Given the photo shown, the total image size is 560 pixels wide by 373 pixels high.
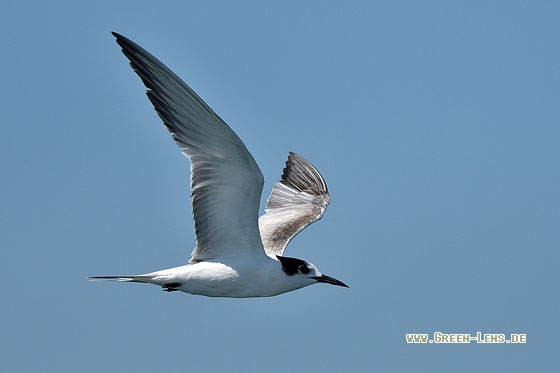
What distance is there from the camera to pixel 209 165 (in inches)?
556

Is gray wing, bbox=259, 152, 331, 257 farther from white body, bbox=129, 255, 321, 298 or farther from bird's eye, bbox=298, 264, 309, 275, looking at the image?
white body, bbox=129, 255, 321, 298

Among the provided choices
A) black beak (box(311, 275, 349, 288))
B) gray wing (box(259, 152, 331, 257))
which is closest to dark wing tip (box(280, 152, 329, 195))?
gray wing (box(259, 152, 331, 257))

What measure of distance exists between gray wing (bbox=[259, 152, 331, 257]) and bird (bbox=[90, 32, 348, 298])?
2.11 meters

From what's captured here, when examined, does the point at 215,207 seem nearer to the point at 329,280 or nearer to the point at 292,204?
the point at 329,280

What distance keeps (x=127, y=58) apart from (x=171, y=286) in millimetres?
3845

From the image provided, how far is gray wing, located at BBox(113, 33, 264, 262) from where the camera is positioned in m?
13.2

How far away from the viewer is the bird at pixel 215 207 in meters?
13.4

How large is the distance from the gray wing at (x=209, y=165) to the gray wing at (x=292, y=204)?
2412mm

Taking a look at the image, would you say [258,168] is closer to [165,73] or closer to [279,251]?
[165,73]

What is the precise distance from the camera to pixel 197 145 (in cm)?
1402

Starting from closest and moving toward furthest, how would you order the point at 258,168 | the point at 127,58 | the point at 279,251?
the point at 127,58 < the point at 258,168 < the point at 279,251

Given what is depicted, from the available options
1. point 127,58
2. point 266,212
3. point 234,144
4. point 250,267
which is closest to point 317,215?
point 266,212

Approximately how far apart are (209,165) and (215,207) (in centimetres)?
76

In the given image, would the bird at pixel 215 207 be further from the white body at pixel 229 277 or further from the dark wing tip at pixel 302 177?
the dark wing tip at pixel 302 177
